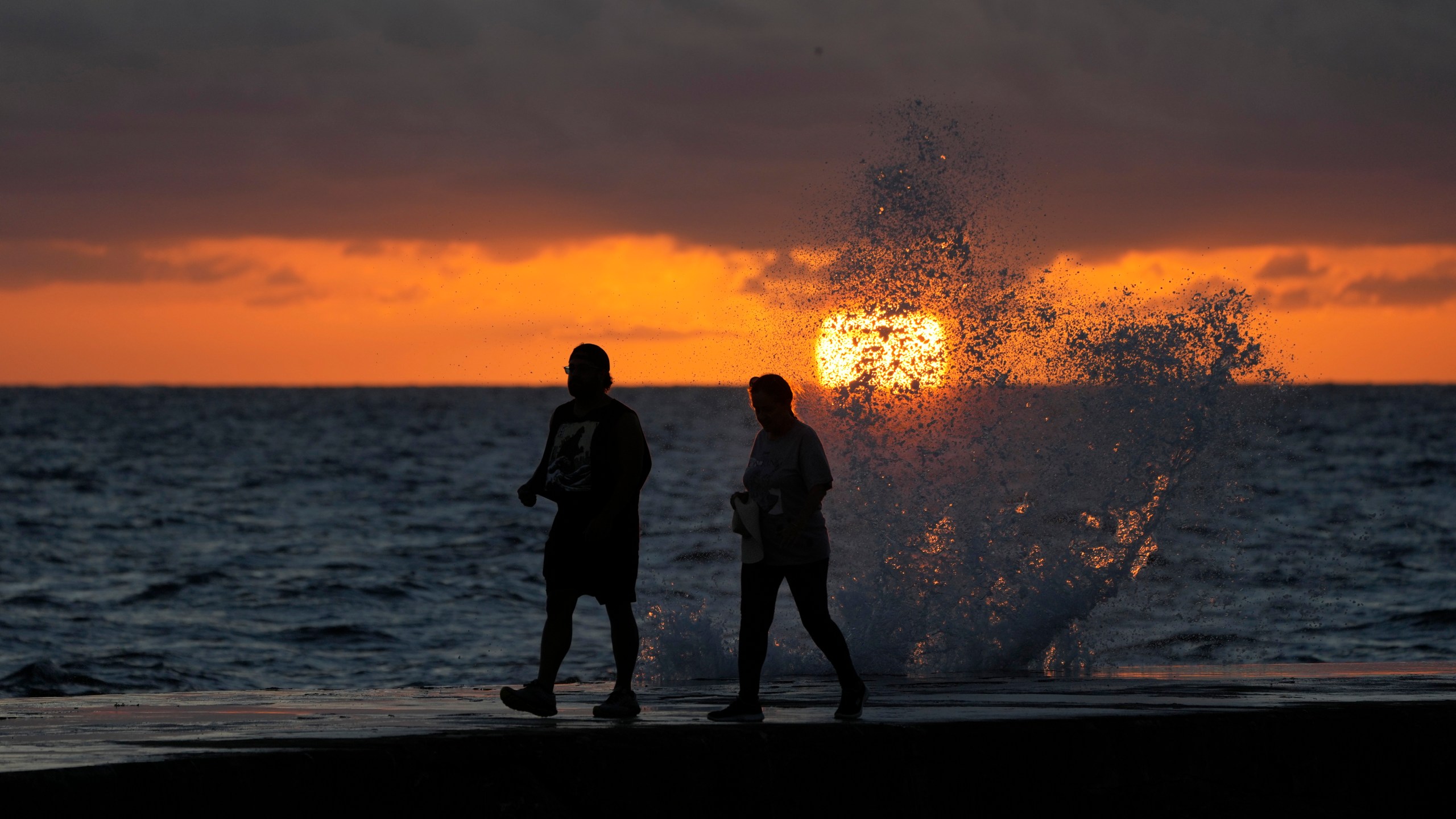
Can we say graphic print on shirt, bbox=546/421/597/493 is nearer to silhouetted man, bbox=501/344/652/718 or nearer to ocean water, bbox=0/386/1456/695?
silhouetted man, bbox=501/344/652/718

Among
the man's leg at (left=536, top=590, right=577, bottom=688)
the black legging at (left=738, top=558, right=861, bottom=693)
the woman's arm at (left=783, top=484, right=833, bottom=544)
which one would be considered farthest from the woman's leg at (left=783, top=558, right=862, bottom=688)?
the man's leg at (left=536, top=590, right=577, bottom=688)

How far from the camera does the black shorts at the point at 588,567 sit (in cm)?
670

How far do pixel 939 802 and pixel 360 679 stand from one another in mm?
9203

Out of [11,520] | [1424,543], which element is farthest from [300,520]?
[1424,543]

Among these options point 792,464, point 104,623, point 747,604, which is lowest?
point 104,623

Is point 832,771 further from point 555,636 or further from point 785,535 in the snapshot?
point 555,636

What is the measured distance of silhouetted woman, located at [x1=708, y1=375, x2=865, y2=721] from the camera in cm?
658

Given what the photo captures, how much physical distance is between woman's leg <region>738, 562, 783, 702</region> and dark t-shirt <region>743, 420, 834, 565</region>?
81 millimetres

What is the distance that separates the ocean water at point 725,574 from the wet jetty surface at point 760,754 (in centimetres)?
299

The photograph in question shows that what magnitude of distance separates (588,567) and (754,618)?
74 centimetres

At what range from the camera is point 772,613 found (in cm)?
678

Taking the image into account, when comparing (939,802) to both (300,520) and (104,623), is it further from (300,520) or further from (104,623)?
(300,520)

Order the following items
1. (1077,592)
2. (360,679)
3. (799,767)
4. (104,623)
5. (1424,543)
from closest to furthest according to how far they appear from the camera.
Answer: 1. (799,767)
2. (1077,592)
3. (360,679)
4. (104,623)
5. (1424,543)

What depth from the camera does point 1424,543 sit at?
2708 centimetres
